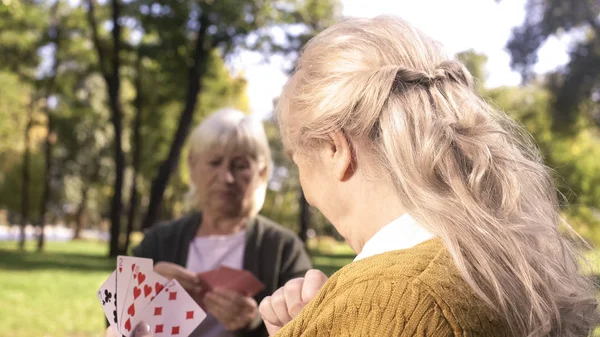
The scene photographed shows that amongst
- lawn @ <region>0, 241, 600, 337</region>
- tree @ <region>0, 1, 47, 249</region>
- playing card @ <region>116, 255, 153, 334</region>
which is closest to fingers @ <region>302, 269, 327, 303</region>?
playing card @ <region>116, 255, 153, 334</region>

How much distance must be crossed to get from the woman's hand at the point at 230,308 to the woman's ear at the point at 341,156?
163 centimetres

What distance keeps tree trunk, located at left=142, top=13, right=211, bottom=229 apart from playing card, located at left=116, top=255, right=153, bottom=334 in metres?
15.8

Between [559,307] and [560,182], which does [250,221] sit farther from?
[559,307]

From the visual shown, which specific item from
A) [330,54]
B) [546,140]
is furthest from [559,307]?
[546,140]

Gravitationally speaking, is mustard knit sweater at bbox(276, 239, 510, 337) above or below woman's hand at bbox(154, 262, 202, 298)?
above

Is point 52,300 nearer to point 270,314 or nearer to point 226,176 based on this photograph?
point 226,176

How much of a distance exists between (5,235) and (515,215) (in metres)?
60.1

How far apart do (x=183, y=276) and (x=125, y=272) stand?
1128 mm

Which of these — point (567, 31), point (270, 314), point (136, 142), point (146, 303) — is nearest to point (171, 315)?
point (146, 303)

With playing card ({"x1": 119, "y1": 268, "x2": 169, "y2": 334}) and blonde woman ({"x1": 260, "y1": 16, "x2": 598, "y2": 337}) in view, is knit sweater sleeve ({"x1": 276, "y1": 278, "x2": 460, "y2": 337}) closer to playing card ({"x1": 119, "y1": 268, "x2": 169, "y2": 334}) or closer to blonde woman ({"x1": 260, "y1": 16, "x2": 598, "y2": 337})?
blonde woman ({"x1": 260, "y1": 16, "x2": 598, "y2": 337})

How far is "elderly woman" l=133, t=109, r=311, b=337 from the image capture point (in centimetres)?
326

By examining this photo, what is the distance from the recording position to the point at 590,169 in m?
22.3

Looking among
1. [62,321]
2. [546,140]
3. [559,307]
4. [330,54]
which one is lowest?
[62,321]

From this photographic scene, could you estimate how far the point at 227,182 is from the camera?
3.36 m
